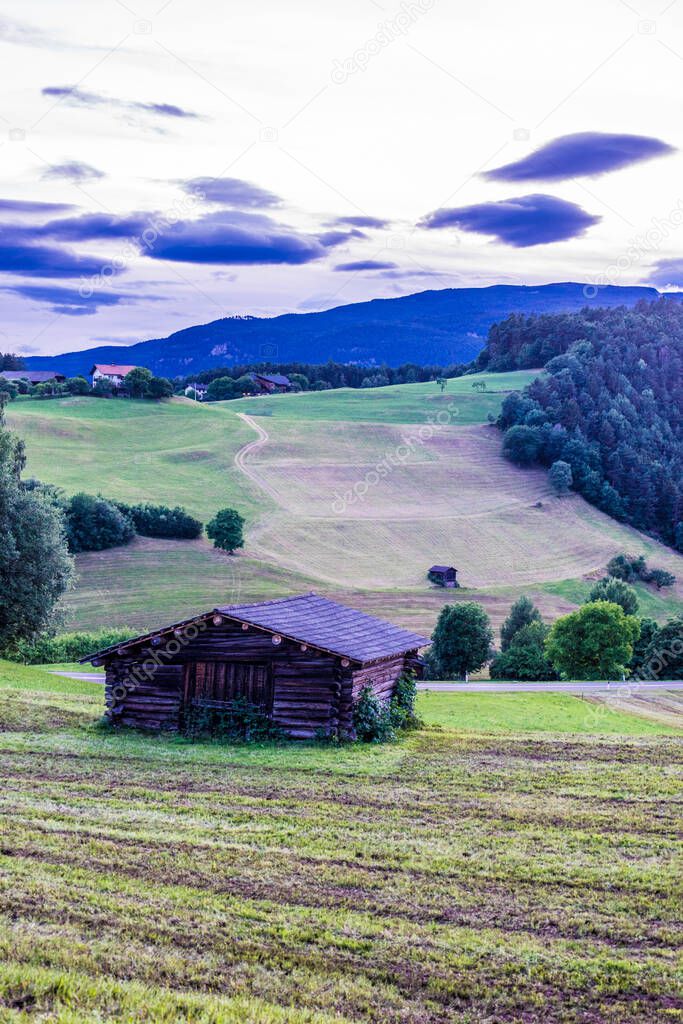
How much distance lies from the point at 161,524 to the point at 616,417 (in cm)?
7603

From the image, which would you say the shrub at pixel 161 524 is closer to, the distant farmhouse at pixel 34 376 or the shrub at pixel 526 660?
the shrub at pixel 526 660

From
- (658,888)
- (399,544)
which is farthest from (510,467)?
(658,888)

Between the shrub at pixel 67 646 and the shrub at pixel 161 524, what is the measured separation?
27.3 meters

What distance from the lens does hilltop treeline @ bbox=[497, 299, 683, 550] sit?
4734 inches

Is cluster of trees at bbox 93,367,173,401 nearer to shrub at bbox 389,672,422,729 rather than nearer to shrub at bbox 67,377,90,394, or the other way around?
shrub at bbox 67,377,90,394

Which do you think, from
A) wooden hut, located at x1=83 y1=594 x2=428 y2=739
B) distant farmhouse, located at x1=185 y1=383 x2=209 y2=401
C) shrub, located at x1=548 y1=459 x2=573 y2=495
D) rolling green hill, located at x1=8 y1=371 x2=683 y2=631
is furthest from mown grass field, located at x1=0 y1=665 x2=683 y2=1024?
distant farmhouse, located at x1=185 y1=383 x2=209 y2=401

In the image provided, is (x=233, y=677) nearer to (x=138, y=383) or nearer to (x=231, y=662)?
(x=231, y=662)

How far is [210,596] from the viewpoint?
71.9 meters

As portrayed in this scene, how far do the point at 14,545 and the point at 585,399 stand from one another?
11025cm

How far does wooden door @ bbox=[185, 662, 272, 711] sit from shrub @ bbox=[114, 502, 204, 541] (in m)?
61.0

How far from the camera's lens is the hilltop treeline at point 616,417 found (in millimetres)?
120250

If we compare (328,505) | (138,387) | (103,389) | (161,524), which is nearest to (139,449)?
(328,505)

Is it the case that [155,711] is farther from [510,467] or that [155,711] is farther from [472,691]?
[510,467]

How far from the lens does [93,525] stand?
81.8 metres
